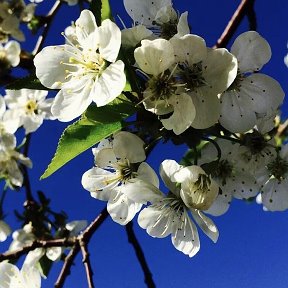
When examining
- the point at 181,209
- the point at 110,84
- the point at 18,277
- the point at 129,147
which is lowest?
the point at 18,277

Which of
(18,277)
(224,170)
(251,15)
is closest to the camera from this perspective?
(224,170)

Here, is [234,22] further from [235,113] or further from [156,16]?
[235,113]

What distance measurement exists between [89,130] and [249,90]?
36 cm

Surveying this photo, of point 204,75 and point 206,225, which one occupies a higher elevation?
point 204,75

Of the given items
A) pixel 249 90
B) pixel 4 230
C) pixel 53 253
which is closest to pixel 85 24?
pixel 249 90

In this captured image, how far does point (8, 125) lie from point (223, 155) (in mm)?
1260

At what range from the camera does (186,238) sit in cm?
122

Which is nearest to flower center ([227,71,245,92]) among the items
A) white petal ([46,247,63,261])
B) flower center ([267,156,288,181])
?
flower center ([267,156,288,181])

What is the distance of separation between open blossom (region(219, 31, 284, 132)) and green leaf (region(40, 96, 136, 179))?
21 cm

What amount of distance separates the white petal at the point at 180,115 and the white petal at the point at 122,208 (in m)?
0.24

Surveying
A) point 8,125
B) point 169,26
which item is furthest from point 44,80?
point 8,125

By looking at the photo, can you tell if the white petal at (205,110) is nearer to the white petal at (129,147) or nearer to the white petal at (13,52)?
the white petal at (129,147)

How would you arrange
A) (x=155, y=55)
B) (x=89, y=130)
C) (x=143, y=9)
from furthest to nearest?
(x=143, y=9), (x=89, y=130), (x=155, y=55)

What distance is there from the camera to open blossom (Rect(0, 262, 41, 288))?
1588 mm
